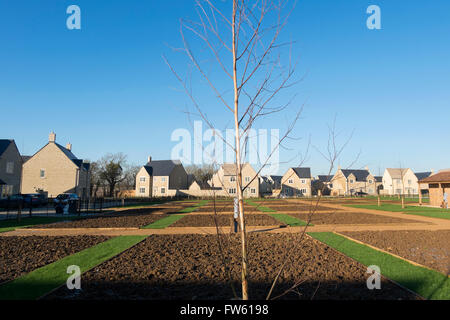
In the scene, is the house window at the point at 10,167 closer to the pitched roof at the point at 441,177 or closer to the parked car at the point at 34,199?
the parked car at the point at 34,199

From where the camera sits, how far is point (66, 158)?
42750mm

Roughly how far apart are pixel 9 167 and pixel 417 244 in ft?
146

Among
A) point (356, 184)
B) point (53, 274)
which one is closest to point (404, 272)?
point (53, 274)

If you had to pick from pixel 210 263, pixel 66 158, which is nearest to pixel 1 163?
pixel 66 158

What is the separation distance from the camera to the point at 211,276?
19.5ft

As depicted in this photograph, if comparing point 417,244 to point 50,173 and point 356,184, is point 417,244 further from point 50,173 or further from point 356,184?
point 356,184

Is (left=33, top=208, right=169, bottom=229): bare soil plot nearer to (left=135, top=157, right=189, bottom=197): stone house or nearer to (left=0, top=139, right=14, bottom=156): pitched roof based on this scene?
(left=0, top=139, right=14, bottom=156): pitched roof

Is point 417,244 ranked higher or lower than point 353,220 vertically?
higher

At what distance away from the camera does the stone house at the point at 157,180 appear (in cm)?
5909

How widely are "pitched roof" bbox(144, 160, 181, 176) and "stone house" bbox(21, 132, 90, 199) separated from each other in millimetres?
18728

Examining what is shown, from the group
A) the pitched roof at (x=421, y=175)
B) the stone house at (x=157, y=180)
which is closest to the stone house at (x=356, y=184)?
the pitched roof at (x=421, y=175)
